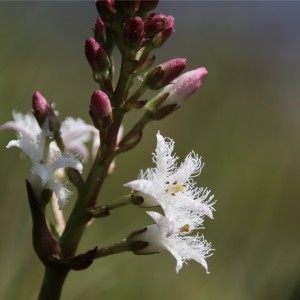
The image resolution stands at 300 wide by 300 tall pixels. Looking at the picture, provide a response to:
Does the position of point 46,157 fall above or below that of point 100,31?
below

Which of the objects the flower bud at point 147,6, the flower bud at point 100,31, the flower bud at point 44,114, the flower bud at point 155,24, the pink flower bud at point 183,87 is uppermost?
the flower bud at point 147,6

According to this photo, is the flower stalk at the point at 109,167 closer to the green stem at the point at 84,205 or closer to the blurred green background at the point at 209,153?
the green stem at the point at 84,205

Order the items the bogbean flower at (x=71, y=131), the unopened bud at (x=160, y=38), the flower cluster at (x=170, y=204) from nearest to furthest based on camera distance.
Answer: the flower cluster at (x=170, y=204) → the unopened bud at (x=160, y=38) → the bogbean flower at (x=71, y=131)

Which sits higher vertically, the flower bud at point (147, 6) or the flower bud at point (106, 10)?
the flower bud at point (147, 6)

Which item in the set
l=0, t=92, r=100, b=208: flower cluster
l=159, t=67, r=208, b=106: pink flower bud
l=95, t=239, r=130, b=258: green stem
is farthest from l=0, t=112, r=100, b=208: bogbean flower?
l=159, t=67, r=208, b=106: pink flower bud

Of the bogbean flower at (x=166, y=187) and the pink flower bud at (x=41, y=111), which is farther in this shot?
the pink flower bud at (x=41, y=111)

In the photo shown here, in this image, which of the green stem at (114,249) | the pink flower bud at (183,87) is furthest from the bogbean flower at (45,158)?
the pink flower bud at (183,87)

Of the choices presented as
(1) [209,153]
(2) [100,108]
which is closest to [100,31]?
(2) [100,108]

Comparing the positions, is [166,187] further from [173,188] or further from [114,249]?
[114,249]
